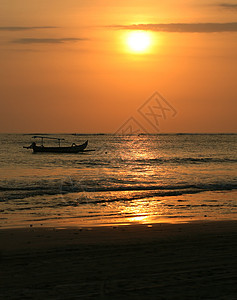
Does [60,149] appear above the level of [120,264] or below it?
below

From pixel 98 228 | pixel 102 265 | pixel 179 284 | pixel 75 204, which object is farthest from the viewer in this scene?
pixel 75 204

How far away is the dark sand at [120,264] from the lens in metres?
6.37

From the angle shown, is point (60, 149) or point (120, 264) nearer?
point (120, 264)

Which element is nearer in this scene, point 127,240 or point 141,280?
point 141,280

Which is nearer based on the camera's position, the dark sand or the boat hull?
the dark sand

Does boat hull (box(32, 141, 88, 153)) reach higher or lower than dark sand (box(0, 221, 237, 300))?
lower

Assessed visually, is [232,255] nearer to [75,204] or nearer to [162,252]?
A: [162,252]

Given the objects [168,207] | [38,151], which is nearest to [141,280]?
[168,207]

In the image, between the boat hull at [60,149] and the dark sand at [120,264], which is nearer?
the dark sand at [120,264]

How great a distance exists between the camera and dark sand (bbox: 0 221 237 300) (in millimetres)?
6367

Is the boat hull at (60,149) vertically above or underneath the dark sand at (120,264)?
underneath

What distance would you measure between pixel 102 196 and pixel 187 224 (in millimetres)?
10046

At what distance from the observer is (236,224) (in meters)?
12.4

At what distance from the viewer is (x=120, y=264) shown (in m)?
7.79
